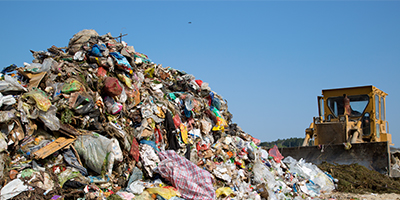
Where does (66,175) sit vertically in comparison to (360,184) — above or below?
below

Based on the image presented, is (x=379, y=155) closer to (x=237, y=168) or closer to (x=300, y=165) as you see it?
(x=300, y=165)

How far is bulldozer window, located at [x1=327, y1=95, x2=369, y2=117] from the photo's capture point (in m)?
9.11

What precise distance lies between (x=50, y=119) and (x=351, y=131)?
6.98 metres

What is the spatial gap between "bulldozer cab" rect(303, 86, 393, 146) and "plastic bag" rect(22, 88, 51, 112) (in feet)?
21.8

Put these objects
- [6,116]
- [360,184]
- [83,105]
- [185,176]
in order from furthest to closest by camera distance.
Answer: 1. [360,184]
2. [185,176]
3. [83,105]
4. [6,116]

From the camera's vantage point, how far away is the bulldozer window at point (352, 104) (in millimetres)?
9109

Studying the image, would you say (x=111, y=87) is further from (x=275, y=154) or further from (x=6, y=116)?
(x=275, y=154)

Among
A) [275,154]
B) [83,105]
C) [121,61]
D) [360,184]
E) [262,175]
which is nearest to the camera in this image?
[83,105]

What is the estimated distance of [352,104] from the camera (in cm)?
927

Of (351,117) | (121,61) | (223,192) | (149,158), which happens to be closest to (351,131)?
(351,117)

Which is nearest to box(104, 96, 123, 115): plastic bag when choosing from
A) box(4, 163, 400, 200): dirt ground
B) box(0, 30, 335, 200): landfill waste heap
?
box(0, 30, 335, 200): landfill waste heap

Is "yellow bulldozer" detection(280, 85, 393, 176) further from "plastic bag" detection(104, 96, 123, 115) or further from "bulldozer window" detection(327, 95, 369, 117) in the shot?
"plastic bag" detection(104, 96, 123, 115)

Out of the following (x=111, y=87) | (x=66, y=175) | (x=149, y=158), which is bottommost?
(x=66, y=175)

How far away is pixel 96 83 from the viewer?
19.5 ft
